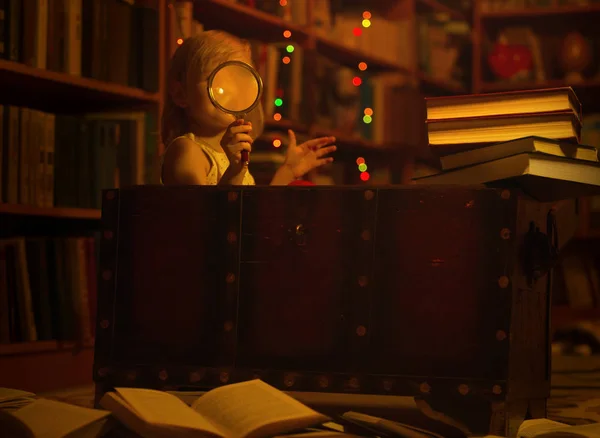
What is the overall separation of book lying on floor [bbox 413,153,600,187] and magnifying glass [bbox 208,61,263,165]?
1.24 feet

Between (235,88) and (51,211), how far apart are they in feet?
2.63

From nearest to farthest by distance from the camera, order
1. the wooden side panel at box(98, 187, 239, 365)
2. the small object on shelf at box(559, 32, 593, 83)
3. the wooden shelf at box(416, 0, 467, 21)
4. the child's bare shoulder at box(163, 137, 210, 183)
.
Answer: the wooden side panel at box(98, 187, 239, 365) < the child's bare shoulder at box(163, 137, 210, 183) < the small object on shelf at box(559, 32, 593, 83) < the wooden shelf at box(416, 0, 467, 21)

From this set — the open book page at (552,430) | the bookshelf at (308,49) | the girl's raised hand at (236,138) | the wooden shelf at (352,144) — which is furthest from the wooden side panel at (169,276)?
the wooden shelf at (352,144)

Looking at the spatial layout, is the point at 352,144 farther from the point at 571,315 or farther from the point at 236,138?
the point at 236,138

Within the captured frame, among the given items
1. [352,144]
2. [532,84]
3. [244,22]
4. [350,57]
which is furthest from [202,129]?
[532,84]

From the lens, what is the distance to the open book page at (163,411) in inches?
42.4

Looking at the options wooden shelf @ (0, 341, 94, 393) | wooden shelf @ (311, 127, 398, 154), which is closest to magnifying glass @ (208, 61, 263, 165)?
wooden shelf @ (0, 341, 94, 393)

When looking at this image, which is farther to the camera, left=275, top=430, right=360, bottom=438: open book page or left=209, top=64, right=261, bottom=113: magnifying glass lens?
left=209, top=64, right=261, bottom=113: magnifying glass lens

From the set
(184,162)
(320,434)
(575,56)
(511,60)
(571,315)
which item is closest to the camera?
(320,434)

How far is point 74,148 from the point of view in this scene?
7.00 ft

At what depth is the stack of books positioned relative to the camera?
4.30 feet

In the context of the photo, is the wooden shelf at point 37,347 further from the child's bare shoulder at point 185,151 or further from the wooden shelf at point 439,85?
the wooden shelf at point 439,85

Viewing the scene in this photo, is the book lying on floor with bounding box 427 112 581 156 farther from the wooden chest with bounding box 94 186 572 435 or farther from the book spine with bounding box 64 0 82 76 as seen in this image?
the book spine with bounding box 64 0 82 76

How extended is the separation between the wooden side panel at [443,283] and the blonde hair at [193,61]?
23.5 inches
